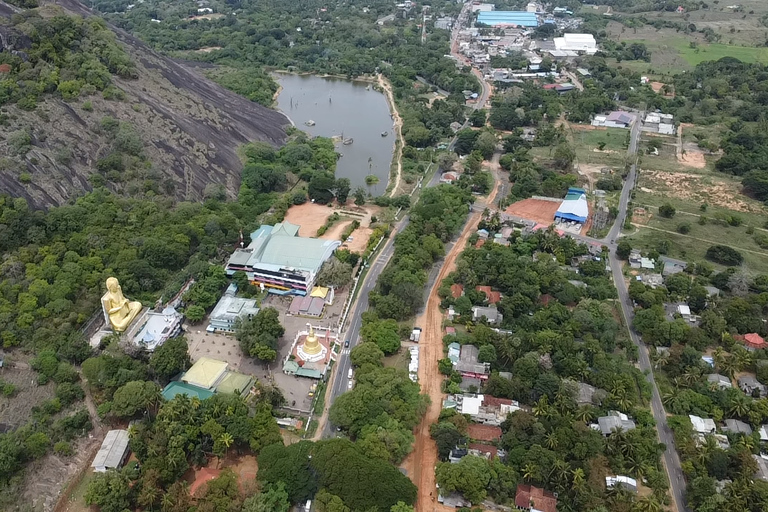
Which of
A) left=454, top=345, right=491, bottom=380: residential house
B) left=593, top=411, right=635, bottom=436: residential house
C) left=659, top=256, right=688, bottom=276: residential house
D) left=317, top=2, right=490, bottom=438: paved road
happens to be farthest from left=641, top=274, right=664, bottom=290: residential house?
left=317, top=2, right=490, bottom=438: paved road

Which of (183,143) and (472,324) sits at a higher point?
(183,143)

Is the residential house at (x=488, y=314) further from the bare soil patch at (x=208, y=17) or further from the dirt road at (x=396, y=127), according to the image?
the bare soil patch at (x=208, y=17)

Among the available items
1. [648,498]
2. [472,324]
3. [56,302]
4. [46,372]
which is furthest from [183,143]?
A: [648,498]

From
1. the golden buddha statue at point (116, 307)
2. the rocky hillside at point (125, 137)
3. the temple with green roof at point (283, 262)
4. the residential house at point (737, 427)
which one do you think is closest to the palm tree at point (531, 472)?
the residential house at point (737, 427)

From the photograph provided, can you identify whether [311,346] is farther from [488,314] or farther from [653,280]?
[653,280]

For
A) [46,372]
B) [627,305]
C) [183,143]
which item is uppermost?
[183,143]

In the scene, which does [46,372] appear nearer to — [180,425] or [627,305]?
[180,425]
